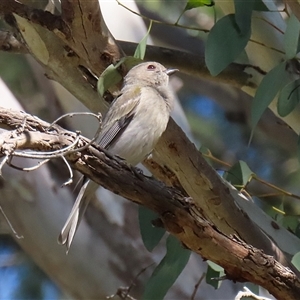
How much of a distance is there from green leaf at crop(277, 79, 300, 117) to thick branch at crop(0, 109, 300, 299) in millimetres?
529

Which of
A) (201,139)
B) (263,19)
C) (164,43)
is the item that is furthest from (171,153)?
(201,139)

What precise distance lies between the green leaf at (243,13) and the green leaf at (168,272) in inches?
25.7

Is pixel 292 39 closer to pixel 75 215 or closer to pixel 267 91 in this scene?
pixel 267 91

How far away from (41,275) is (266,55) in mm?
1834

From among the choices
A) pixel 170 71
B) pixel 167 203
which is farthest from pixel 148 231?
pixel 167 203

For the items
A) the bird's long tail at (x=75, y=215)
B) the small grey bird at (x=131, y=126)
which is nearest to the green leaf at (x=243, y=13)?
the small grey bird at (x=131, y=126)

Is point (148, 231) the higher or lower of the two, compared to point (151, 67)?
lower

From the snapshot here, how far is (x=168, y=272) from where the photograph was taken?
207 cm

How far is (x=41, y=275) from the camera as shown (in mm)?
3648

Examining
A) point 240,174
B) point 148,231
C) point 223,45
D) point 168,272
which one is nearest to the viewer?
point 223,45

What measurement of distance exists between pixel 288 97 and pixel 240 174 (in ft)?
1.44

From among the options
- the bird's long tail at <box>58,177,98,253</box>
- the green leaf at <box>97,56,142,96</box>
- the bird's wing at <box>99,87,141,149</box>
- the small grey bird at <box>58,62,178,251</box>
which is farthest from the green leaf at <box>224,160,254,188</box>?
the green leaf at <box>97,56,142,96</box>

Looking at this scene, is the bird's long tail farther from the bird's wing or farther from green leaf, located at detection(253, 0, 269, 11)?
green leaf, located at detection(253, 0, 269, 11)

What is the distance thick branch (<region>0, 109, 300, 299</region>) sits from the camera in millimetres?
1349
